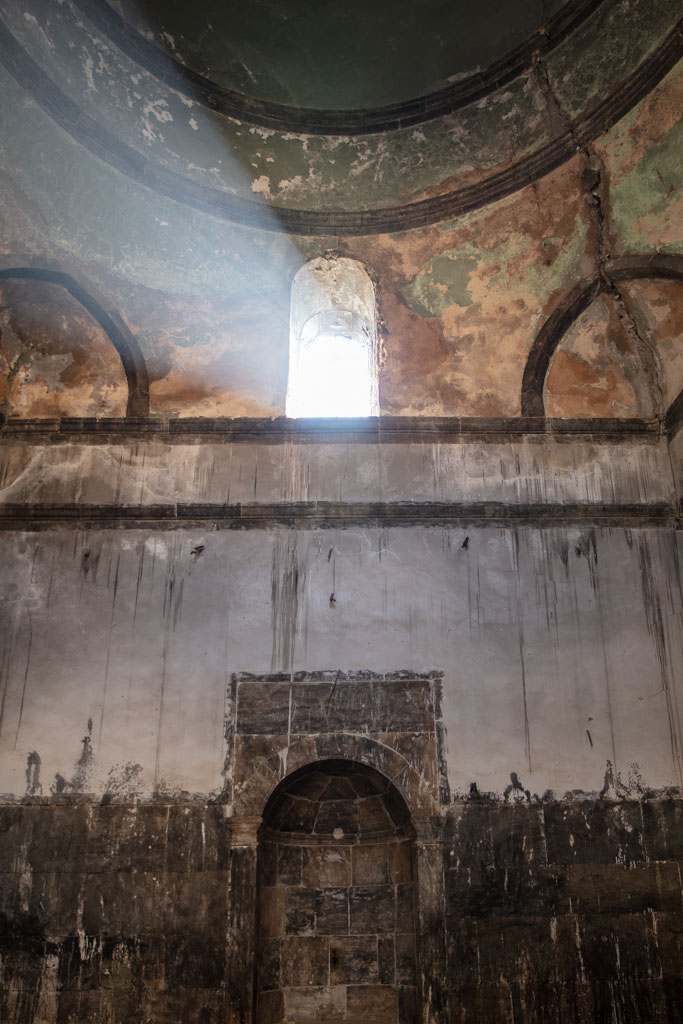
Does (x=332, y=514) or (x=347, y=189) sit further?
(x=347, y=189)

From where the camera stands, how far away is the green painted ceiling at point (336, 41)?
27.7 feet

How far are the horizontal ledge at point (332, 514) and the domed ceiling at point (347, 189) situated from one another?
115cm

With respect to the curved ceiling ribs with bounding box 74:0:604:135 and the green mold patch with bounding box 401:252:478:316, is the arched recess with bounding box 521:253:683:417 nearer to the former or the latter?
the green mold patch with bounding box 401:252:478:316

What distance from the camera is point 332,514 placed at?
807 cm

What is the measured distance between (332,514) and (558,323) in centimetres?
319

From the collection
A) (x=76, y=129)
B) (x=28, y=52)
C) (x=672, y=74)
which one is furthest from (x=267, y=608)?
(x=672, y=74)

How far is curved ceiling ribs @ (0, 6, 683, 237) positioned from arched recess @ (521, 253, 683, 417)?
48.1 inches

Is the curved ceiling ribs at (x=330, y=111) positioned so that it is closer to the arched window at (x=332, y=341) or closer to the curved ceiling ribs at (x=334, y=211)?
the curved ceiling ribs at (x=334, y=211)

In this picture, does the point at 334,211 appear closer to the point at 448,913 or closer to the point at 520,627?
the point at 520,627

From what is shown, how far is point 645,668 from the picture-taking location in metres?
7.54

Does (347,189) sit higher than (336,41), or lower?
lower

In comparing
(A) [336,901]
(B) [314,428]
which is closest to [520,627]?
(B) [314,428]

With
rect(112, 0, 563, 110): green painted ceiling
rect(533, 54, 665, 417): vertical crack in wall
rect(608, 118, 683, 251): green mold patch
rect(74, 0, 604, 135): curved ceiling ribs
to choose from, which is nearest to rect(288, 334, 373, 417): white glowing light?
rect(74, 0, 604, 135): curved ceiling ribs

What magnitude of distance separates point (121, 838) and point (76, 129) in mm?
6577
